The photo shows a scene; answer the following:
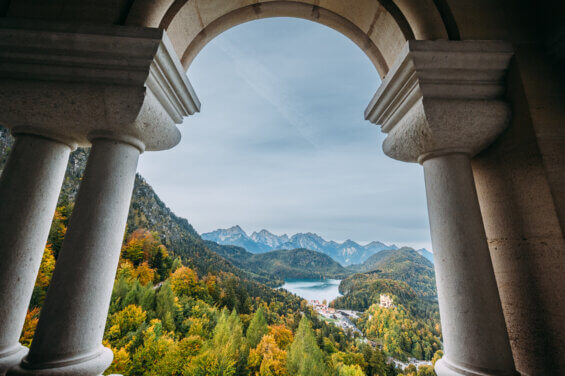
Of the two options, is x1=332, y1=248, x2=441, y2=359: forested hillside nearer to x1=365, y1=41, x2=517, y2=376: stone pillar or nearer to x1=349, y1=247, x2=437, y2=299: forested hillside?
x1=349, y1=247, x2=437, y2=299: forested hillside

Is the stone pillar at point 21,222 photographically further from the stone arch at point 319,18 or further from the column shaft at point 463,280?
the column shaft at point 463,280

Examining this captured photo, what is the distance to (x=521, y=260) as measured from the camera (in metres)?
2.70

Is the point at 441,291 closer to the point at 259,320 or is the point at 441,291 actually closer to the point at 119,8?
the point at 119,8

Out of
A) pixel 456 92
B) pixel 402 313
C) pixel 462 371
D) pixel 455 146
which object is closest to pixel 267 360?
pixel 402 313

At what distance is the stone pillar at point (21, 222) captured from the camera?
9.25 ft

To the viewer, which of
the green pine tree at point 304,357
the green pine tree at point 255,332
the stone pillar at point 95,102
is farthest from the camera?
the green pine tree at point 255,332

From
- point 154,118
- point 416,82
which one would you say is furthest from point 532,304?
point 154,118

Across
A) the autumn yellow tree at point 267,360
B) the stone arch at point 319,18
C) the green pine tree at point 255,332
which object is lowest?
the autumn yellow tree at point 267,360

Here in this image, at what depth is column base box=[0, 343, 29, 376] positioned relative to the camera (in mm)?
2610

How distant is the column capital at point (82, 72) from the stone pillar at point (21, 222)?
47cm

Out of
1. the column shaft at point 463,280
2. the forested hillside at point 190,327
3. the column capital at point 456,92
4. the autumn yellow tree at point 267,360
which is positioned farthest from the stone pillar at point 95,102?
the autumn yellow tree at point 267,360

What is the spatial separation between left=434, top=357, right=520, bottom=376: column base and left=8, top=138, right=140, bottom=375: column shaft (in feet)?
11.6

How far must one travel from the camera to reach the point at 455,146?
3.03m

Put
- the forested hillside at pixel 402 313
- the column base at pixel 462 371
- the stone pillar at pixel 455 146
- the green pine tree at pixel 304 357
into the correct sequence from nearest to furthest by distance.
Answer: the column base at pixel 462 371 < the stone pillar at pixel 455 146 < the green pine tree at pixel 304 357 < the forested hillside at pixel 402 313
